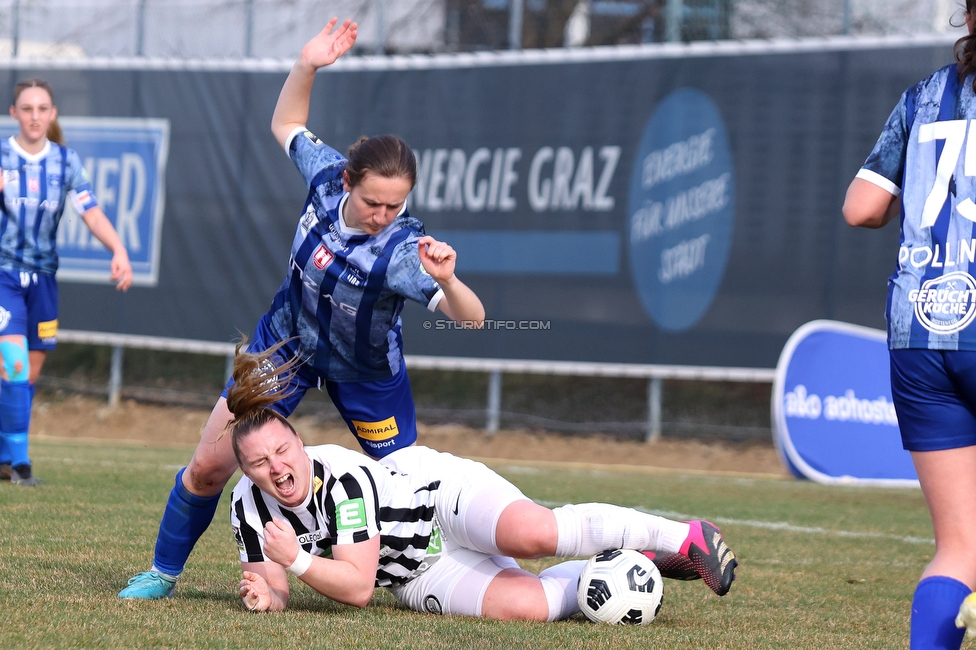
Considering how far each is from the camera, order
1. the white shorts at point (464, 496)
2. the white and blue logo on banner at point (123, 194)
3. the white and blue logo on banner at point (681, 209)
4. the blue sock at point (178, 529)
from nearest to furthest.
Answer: the white shorts at point (464, 496), the blue sock at point (178, 529), the white and blue logo on banner at point (681, 209), the white and blue logo on banner at point (123, 194)

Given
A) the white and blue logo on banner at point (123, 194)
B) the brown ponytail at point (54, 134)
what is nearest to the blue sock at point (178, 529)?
the brown ponytail at point (54, 134)

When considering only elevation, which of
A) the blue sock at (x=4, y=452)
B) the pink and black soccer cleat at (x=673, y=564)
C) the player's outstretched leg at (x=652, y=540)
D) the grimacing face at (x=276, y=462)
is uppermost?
the grimacing face at (x=276, y=462)

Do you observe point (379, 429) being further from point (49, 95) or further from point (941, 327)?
point (49, 95)

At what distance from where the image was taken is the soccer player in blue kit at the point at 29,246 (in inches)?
267

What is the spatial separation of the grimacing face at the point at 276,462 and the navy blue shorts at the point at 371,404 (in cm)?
87

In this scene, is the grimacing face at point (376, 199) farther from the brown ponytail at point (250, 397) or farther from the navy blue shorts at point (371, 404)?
the navy blue shorts at point (371, 404)

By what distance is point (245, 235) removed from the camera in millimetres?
12719

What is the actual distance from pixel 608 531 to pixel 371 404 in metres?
1.13

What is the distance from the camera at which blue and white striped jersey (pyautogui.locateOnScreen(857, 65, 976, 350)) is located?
2762 millimetres

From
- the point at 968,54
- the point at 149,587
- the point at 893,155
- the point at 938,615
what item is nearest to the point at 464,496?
the point at 149,587

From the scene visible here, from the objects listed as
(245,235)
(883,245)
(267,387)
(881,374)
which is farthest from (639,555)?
(245,235)

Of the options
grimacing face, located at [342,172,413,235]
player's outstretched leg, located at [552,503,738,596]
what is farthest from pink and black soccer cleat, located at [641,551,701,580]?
grimacing face, located at [342,172,413,235]

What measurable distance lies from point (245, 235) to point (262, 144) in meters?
1.01

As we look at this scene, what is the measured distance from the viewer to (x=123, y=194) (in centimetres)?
1316
